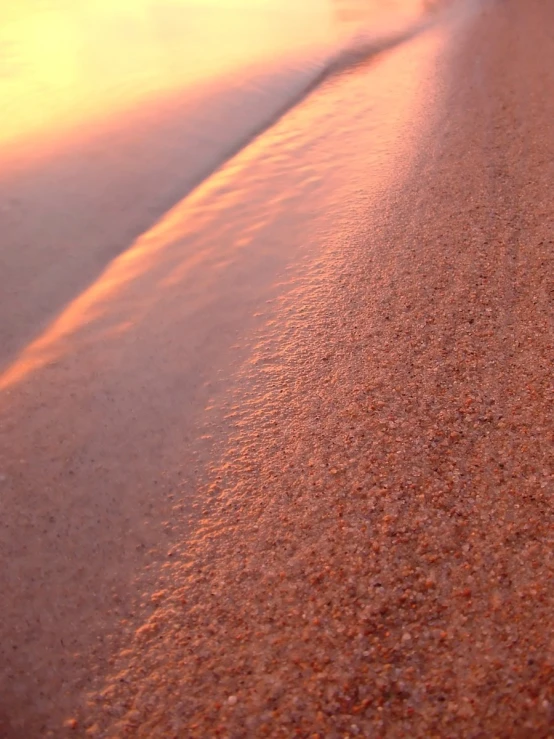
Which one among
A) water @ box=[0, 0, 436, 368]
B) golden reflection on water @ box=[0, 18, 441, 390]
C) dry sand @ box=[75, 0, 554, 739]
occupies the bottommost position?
dry sand @ box=[75, 0, 554, 739]

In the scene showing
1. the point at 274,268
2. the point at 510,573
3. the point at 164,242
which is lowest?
the point at 510,573

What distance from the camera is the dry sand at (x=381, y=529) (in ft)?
3.67

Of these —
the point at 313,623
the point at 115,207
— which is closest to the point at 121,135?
the point at 115,207

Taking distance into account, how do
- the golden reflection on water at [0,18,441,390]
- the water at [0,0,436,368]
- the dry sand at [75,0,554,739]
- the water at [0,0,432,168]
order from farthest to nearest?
the water at [0,0,432,168]
the water at [0,0,436,368]
the golden reflection on water at [0,18,441,390]
the dry sand at [75,0,554,739]

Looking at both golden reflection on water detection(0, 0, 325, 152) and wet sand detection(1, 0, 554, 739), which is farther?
golden reflection on water detection(0, 0, 325, 152)

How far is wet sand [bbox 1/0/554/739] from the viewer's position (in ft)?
3.76

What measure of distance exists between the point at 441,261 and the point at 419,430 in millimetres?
883

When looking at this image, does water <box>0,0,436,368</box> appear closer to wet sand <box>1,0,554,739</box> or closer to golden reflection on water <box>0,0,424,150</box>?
golden reflection on water <box>0,0,424,150</box>

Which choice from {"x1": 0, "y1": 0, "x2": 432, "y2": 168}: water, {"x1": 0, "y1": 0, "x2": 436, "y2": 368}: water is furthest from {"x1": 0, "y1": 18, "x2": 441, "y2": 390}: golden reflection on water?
{"x1": 0, "y1": 0, "x2": 432, "y2": 168}: water

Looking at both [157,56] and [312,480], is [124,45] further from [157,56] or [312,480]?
[312,480]

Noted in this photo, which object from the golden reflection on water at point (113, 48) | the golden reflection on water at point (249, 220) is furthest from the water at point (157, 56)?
the golden reflection on water at point (249, 220)

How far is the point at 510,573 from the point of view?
126 cm

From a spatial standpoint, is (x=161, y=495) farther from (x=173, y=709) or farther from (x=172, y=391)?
(x=173, y=709)

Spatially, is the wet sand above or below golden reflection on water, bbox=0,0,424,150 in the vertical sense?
below
